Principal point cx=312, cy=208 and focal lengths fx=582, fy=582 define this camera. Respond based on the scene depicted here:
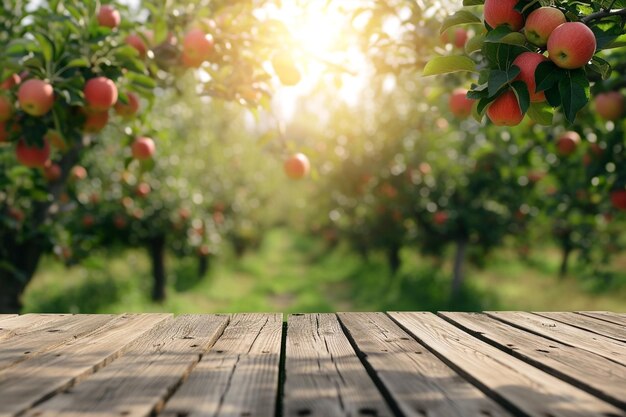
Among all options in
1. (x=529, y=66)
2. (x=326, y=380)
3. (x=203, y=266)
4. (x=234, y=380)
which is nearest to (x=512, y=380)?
(x=326, y=380)

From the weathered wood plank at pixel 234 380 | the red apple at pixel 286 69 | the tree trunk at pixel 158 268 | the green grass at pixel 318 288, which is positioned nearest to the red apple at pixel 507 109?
the weathered wood plank at pixel 234 380

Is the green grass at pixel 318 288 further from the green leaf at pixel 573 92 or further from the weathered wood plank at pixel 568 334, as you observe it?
the green leaf at pixel 573 92

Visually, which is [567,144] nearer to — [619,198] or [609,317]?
[619,198]

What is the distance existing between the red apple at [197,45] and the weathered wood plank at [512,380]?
6.58 ft

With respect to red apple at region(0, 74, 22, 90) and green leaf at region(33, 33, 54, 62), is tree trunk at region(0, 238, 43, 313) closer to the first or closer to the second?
red apple at region(0, 74, 22, 90)

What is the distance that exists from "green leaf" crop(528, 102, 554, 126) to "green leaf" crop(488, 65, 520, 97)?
0.29 m

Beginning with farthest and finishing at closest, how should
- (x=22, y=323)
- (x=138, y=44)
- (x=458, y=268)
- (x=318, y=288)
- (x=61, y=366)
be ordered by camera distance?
1. (x=318, y=288)
2. (x=458, y=268)
3. (x=138, y=44)
4. (x=22, y=323)
5. (x=61, y=366)

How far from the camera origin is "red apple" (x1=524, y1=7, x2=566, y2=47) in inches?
74.6

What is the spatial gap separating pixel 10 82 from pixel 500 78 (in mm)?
2601

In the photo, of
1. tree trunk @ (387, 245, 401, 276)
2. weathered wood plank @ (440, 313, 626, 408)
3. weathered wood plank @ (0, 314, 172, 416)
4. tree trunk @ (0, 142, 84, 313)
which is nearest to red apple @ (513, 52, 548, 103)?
weathered wood plank @ (440, 313, 626, 408)

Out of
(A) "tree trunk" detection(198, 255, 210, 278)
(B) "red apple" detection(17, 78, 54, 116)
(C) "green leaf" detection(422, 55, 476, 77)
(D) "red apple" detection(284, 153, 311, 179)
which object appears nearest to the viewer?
(C) "green leaf" detection(422, 55, 476, 77)

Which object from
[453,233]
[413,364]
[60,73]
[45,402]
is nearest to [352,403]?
[413,364]

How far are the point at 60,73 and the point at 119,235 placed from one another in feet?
24.4

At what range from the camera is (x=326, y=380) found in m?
1.58
